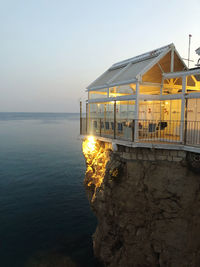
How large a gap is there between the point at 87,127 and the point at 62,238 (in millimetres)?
9402

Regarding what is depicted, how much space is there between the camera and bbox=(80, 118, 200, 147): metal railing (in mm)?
10805

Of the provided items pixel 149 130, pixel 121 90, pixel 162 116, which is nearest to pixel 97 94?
pixel 121 90

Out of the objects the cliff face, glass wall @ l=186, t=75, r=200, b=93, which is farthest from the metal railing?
glass wall @ l=186, t=75, r=200, b=93

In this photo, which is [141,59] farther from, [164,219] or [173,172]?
[164,219]

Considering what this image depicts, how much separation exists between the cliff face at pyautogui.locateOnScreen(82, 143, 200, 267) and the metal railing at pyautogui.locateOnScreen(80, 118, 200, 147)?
1241 millimetres

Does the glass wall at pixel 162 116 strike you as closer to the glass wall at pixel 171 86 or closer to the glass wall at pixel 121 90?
the glass wall at pixel 171 86

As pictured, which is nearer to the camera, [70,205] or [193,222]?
[193,222]

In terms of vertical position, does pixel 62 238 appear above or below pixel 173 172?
below

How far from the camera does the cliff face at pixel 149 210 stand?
956cm

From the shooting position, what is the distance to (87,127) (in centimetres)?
1591

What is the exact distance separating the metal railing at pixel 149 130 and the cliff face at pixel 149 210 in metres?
1.24

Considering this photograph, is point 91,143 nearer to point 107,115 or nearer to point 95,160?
point 95,160

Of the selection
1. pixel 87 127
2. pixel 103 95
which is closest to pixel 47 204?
pixel 87 127

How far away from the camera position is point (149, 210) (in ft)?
34.0
